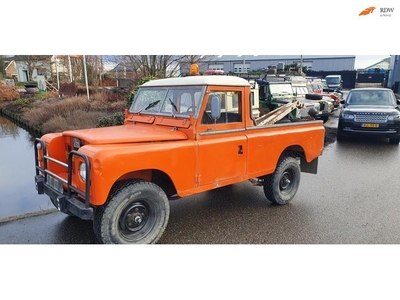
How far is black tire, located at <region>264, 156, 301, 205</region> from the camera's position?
483 cm

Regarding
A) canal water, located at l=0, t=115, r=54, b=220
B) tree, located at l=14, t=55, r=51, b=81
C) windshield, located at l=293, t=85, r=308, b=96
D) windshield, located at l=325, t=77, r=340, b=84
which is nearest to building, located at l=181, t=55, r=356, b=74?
windshield, located at l=325, t=77, r=340, b=84

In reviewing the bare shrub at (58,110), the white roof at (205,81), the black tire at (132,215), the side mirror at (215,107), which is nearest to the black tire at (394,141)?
the white roof at (205,81)

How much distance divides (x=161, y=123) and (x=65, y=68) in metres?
21.1

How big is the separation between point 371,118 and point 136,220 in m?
8.92

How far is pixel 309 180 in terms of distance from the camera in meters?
6.34

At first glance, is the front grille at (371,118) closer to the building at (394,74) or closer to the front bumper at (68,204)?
the front bumper at (68,204)

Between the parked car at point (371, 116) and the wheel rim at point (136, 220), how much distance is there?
8.60 meters

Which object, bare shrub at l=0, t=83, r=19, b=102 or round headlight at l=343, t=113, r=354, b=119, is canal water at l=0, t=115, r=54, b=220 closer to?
round headlight at l=343, t=113, r=354, b=119

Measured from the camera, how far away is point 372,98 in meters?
10.4

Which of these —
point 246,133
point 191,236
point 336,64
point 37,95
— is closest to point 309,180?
point 246,133

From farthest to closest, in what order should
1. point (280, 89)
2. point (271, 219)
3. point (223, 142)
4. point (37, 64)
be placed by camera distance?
point (37, 64)
point (280, 89)
point (271, 219)
point (223, 142)

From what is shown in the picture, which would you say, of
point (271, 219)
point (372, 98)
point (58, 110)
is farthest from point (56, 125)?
point (372, 98)

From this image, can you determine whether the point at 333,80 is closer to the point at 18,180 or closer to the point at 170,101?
the point at 170,101

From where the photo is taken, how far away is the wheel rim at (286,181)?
5086mm
